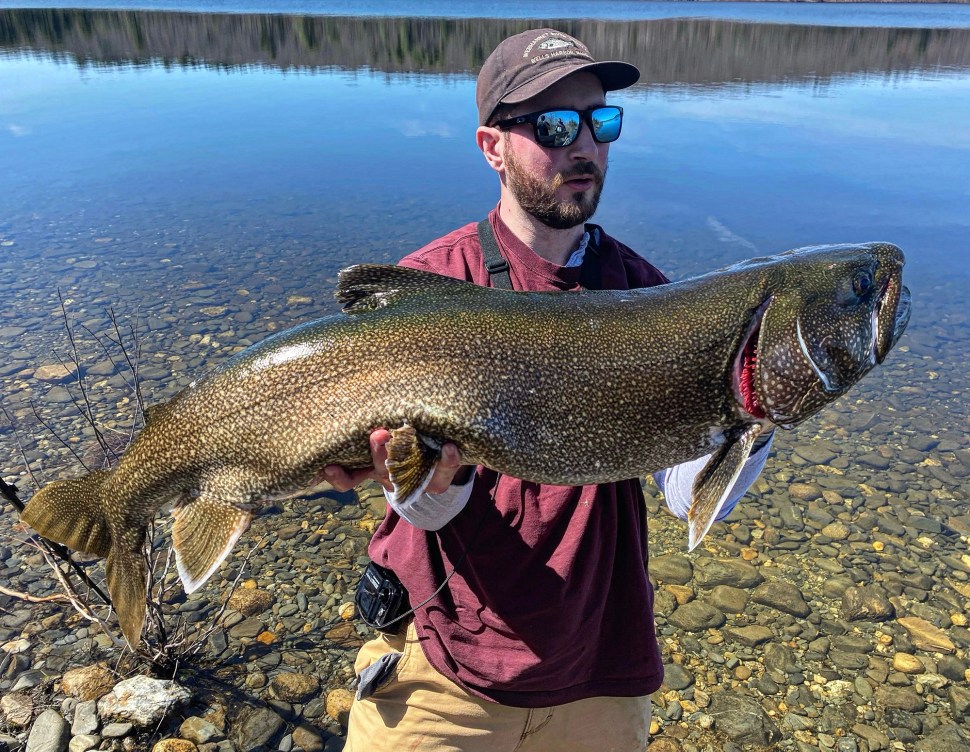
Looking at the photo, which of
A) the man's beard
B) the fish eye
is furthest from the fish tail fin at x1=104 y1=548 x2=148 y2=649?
the fish eye

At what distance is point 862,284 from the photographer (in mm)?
2811

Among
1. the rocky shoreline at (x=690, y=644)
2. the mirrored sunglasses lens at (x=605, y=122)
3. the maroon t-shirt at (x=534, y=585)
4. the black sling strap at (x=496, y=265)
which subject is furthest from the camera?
the rocky shoreline at (x=690, y=644)

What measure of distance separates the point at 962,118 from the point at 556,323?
2324 cm

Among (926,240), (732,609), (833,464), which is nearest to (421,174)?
(926,240)

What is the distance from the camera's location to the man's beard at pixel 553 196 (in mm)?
3045

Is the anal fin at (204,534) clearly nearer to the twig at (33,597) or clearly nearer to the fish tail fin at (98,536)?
the fish tail fin at (98,536)

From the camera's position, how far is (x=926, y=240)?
11.9m

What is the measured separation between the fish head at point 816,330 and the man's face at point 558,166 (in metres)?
0.86

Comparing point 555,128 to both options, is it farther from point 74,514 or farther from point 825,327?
point 74,514

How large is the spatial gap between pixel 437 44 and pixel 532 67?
3539 cm

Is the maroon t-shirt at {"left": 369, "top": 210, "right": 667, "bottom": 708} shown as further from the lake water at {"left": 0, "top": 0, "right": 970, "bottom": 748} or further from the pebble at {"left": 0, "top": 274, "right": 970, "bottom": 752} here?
the lake water at {"left": 0, "top": 0, "right": 970, "bottom": 748}

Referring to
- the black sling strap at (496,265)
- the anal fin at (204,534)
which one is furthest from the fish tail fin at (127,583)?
the black sling strap at (496,265)

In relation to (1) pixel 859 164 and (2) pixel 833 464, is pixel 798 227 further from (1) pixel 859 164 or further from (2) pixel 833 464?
(2) pixel 833 464

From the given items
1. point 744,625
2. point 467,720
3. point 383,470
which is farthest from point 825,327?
point 744,625
